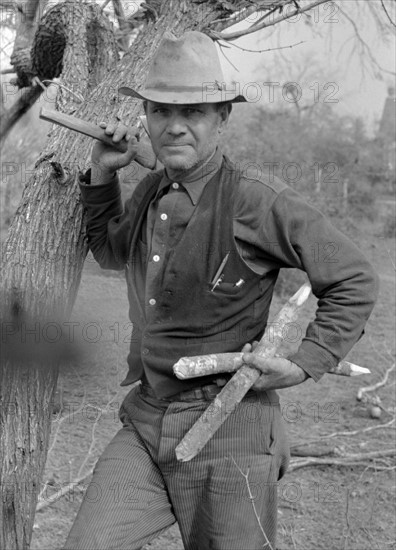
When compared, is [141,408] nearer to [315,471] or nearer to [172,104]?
[172,104]

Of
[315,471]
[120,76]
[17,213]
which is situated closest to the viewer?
[17,213]

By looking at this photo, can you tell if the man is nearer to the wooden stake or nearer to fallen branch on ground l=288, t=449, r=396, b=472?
the wooden stake

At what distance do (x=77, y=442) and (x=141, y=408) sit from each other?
301cm

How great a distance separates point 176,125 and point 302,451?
3.36 m

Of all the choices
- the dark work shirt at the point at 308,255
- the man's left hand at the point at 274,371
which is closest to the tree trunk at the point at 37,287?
the dark work shirt at the point at 308,255

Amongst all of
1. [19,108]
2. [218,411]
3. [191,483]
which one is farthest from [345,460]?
[19,108]

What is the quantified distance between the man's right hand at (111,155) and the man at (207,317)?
8.0 inches

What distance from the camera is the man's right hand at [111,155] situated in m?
2.57

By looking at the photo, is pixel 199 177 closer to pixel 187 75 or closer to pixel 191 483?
pixel 187 75

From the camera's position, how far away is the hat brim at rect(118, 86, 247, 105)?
230 cm

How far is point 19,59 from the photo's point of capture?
16.9ft

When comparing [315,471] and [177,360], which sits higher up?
[177,360]

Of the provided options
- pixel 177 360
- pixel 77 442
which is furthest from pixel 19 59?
pixel 177 360

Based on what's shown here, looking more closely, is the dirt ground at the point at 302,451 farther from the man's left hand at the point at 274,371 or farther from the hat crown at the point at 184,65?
the hat crown at the point at 184,65
